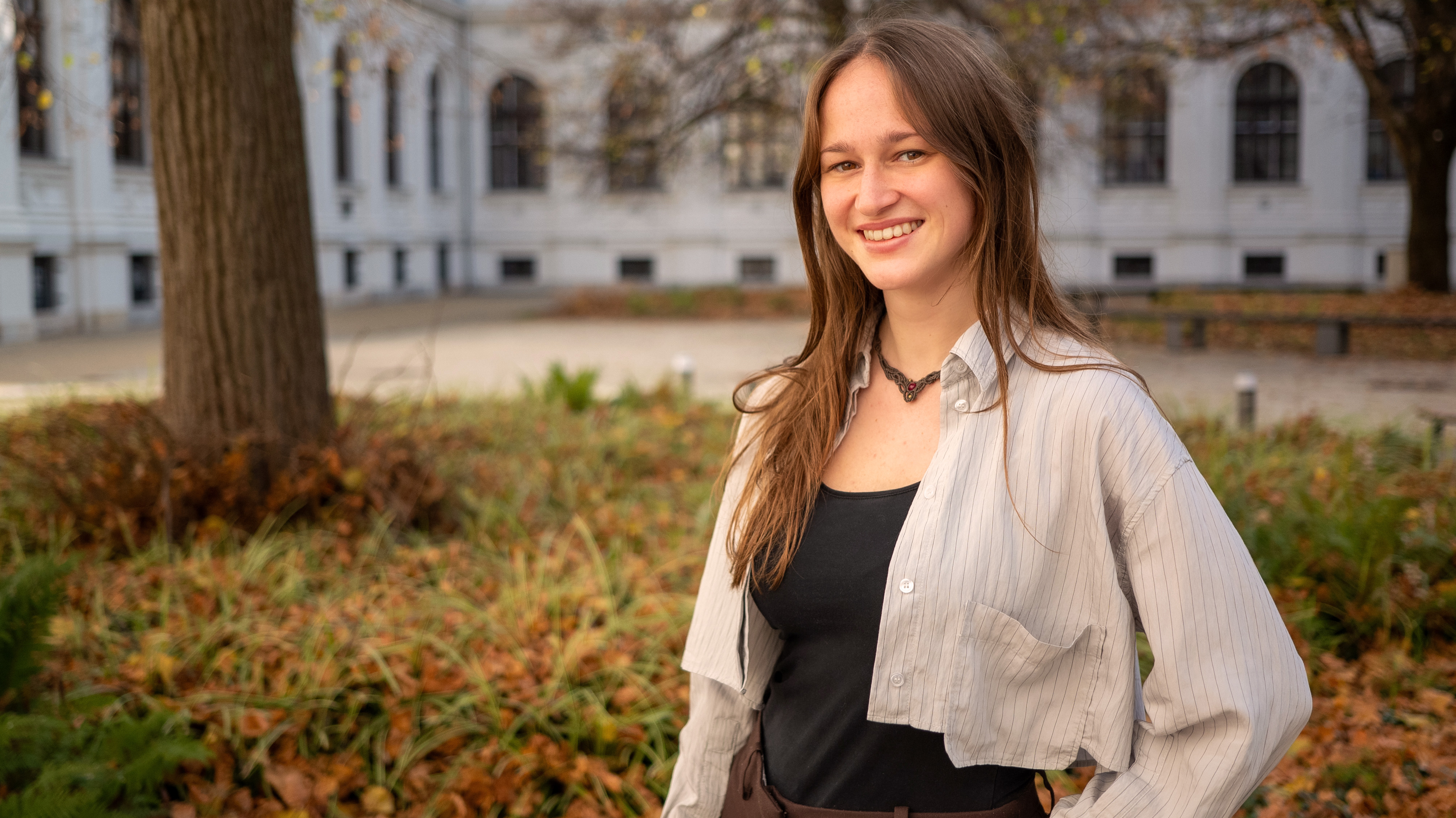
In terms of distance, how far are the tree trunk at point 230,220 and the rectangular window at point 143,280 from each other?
16.6 meters

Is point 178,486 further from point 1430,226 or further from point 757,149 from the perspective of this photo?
point 757,149

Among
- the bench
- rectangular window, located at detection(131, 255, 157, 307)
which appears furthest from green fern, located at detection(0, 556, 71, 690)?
rectangular window, located at detection(131, 255, 157, 307)

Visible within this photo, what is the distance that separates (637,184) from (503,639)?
63.6ft

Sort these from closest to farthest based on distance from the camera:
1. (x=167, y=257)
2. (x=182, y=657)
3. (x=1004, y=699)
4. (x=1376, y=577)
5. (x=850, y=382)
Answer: (x=1004, y=699) → (x=850, y=382) → (x=182, y=657) → (x=1376, y=577) → (x=167, y=257)

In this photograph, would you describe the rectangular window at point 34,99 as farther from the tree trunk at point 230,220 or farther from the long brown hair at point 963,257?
the long brown hair at point 963,257

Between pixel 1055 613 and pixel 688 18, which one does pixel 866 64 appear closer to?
pixel 1055 613

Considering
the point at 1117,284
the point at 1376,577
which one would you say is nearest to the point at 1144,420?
the point at 1376,577

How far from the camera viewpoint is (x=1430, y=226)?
19516 millimetres

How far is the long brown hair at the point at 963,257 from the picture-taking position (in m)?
1.74

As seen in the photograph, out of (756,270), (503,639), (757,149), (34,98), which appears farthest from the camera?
(756,270)

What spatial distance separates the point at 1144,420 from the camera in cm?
162

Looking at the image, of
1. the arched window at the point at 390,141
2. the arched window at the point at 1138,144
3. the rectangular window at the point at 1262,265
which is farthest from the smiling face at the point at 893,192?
the rectangular window at the point at 1262,265

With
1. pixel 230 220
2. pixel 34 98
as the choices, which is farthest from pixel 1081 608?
pixel 34 98

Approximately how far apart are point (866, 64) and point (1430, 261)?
21.1 metres
